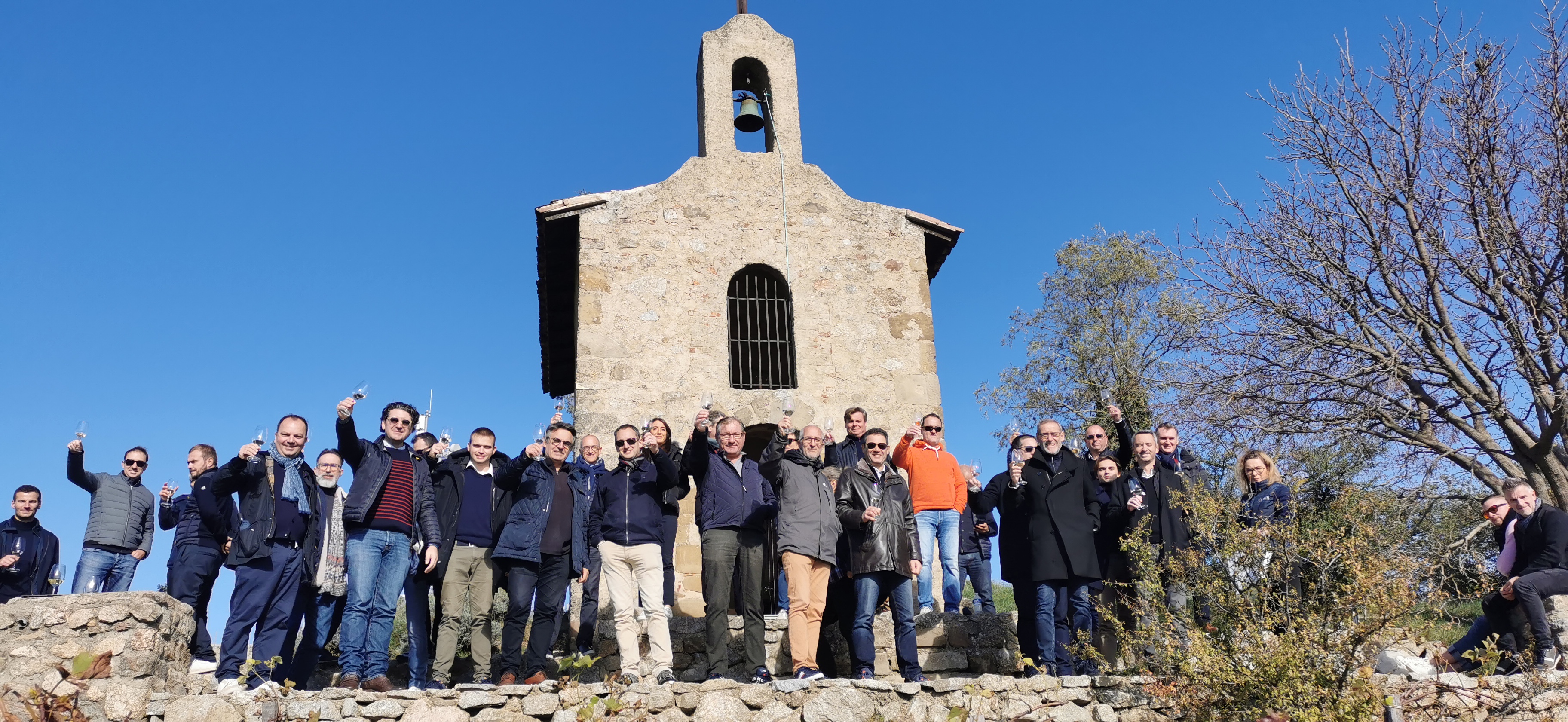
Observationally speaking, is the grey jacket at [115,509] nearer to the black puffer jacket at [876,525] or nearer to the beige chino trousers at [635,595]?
the beige chino trousers at [635,595]

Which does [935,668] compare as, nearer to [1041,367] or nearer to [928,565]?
[928,565]

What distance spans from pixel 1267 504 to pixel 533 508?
4464 mm

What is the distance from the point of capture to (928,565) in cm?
834

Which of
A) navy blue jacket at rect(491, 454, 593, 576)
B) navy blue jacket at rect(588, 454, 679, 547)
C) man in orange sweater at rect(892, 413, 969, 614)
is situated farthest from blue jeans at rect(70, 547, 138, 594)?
man in orange sweater at rect(892, 413, 969, 614)

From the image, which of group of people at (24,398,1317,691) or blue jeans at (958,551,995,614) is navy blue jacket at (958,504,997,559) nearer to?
blue jeans at (958,551,995,614)

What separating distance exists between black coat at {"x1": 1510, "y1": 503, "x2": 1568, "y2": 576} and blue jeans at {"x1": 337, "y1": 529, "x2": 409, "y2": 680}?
22.1 feet

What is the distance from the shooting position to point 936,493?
764 cm

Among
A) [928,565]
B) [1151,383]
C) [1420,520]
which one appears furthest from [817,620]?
[1420,520]

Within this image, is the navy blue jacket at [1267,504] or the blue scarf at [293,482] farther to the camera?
the navy blue jacket at [1267,504]

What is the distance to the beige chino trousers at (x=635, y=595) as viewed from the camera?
19.7ft

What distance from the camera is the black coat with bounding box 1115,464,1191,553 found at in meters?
6.60

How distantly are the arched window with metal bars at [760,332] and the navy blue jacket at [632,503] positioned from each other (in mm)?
4283

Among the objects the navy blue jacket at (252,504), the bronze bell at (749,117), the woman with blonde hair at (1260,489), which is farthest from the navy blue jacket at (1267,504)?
the bronze bell at (749,117)

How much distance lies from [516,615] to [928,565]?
11.3 feet
